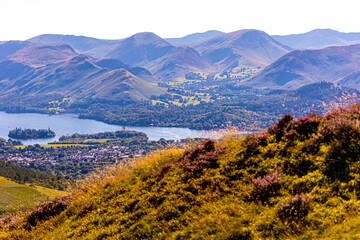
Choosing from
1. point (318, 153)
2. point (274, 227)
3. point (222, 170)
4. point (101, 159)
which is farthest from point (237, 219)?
point (101, 159)

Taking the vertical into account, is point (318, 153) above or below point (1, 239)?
above

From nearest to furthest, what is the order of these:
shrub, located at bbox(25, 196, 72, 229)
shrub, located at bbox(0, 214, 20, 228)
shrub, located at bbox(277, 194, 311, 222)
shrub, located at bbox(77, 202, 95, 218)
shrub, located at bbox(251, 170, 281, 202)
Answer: shrub, located at bbox(277, 194, 311, 222)
shrub, located at bbox(251, 170, 281, 202)
shrub, located at bbox(77, 202, 95, 218)
shrub, located at bbox(25, 196, 72, 229)
shrub, located at bbox(0, 214, 20, 228)

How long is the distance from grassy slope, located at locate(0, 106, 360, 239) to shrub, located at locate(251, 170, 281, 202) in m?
0.02

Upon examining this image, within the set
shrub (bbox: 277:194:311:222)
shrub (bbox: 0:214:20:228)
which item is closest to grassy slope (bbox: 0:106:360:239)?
shrub (bbox: 277:194:311:222)

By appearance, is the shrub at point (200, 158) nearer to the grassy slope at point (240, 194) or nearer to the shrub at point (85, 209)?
the grassy slope at point (240, 194)

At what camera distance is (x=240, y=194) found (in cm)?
688

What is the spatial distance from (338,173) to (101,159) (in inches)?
6779

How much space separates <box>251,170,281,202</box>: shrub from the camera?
6500mm

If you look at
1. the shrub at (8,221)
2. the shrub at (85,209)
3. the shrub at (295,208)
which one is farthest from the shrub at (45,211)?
the shrub at (295,208)

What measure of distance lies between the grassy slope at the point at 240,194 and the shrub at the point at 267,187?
2 centimetres

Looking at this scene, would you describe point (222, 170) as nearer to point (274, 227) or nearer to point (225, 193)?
point (225, 193)

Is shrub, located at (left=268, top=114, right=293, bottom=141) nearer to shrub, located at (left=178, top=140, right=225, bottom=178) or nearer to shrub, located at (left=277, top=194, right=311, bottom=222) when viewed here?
shrub, located at (left=178, top=140, right=225, bottom=178)

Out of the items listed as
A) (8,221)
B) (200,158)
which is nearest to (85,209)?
(200,158)

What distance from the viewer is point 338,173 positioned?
20.1 ft
